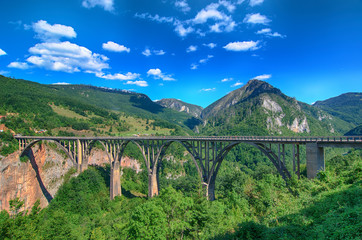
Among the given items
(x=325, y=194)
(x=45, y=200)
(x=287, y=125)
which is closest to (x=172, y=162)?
(x=45, y=200)

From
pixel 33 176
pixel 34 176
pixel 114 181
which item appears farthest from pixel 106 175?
pixel 33 176

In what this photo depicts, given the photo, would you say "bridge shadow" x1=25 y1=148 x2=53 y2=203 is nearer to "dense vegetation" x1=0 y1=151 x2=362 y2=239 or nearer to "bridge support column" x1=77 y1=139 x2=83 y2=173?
"bridge support column" x1=77 y1=139 x2=83 y2=173

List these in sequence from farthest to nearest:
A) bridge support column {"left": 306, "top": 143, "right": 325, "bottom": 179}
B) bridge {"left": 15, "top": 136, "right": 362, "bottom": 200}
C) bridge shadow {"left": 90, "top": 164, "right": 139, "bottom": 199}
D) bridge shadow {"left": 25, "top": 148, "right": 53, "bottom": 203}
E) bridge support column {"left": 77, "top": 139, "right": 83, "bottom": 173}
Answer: bridge shadow {"left": 90, "top": 164, "right": 139, "bottom": 199} < bridge shadow {"left": 25, "top": 148, "right": 53, "bottom": 203} < bridge support column {"left": 77, "top": 139, "right": 83, "bottom": 173} < bridge {"left": 15, "top": 136, "right": 362, "bottom": 200} < bridge support column {"left": 306, "top": 143, "right": 325, "bottom": 179}

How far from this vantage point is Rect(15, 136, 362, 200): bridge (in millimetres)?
17234

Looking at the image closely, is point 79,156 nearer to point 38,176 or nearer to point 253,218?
point 38,176

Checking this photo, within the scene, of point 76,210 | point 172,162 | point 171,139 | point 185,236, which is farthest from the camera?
point 172,162

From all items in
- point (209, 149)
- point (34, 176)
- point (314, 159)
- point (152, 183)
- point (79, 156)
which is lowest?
point (34, 176)

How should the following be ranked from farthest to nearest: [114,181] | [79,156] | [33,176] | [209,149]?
[33,176] → [79,156] → [114,181] → [209,149]

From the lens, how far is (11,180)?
136 feet

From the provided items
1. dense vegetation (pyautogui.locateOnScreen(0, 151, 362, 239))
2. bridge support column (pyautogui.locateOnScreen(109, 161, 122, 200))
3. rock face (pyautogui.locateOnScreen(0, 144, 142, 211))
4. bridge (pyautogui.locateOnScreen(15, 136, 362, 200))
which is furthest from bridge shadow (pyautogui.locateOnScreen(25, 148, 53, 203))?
dense vegetation (pyautogui.locateOnScreen(0, 151, 362, 239))

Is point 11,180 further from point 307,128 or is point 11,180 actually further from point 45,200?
point 307,128

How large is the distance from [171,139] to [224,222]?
1905 cm

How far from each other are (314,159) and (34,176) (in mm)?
56607

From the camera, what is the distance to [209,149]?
32719 mm
